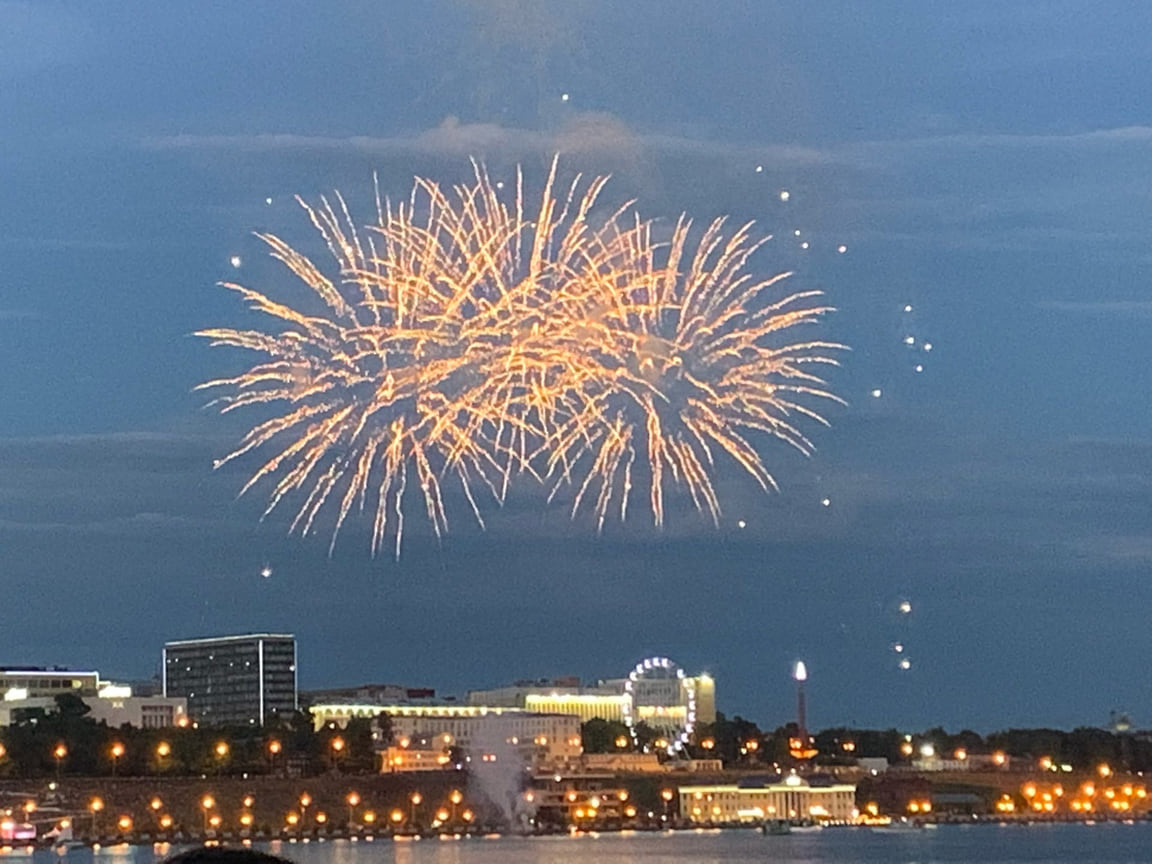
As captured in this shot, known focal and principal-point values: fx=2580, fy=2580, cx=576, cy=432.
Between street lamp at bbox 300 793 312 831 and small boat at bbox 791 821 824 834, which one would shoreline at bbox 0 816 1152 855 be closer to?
small boat at bbox 791 821 824 834

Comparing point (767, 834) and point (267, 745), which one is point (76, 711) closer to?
point (267, 745)

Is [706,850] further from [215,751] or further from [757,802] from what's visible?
[757,802]

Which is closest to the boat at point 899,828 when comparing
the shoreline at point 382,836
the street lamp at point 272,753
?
the shoreline at point 382,836

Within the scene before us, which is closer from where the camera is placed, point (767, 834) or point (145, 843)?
point (145, 843)

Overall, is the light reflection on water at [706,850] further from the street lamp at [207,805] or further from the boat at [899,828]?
the street lamp at [207,805]

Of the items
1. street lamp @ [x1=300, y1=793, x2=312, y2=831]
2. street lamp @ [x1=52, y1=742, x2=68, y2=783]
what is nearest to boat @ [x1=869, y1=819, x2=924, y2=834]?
street lamp @ [x1=300, y1=793, x2=312, y2=831]

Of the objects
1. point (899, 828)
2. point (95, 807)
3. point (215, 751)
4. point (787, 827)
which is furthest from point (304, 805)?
point (899, 828)

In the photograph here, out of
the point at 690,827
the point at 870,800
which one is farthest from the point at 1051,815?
the point at 690,827
